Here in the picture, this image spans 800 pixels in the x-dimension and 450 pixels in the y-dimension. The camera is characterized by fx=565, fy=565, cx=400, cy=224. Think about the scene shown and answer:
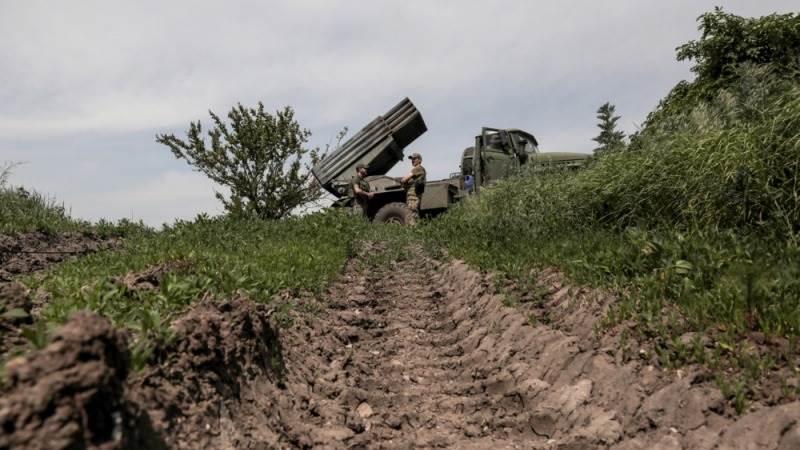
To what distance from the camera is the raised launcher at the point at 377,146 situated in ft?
51.1

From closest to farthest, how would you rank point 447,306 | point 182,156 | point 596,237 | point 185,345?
point 185,345 < point 596,237 < point 447,306 < point 182,156

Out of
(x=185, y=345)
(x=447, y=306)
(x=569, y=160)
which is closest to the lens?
(x=185, y=345)

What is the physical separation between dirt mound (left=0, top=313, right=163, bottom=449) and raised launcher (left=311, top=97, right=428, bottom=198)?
1379 centimetres

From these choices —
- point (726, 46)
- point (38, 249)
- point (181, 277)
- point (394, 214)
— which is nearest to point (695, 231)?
point (181, 277)

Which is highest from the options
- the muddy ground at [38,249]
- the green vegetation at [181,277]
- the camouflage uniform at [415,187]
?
the camouflage uniform at [415,187]

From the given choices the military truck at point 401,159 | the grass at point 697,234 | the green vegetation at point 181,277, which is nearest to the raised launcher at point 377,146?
the military truck at point 401,159

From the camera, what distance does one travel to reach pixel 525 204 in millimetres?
9555

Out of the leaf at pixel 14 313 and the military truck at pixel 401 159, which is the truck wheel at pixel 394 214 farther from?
the leaf at pixel 14 313

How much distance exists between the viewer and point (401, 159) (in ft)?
53.9

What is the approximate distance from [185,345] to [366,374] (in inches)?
73.3

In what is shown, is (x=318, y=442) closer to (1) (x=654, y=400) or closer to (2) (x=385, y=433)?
(2) (x=385, y=433)

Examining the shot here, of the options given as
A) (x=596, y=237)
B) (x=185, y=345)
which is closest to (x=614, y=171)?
(x=596, y=237)

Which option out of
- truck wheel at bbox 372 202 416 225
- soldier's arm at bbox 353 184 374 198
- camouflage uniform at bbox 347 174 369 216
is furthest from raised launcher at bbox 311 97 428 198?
truck wheel at bbox 372 202 416 225

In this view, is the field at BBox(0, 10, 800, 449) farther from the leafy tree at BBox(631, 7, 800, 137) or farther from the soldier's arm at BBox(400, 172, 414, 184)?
the leafy tree at BBox(631, 7, 800, 137)
